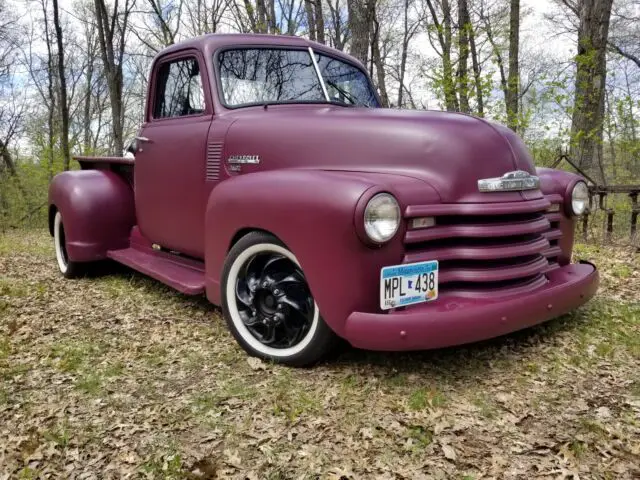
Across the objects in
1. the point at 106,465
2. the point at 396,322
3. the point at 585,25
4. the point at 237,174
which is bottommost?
the point at 106,465

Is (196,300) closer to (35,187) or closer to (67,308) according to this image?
(67,308)

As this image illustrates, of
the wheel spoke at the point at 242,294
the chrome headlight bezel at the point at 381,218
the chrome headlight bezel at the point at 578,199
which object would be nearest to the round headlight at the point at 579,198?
the chrome headlight bezel at the point at 578,199

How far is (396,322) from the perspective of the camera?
2.36m

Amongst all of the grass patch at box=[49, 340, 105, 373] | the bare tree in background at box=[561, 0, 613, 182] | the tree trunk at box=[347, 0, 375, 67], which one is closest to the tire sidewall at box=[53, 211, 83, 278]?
the grass patch at box=[49, 340, 105, 373]

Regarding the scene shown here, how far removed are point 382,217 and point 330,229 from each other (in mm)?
254

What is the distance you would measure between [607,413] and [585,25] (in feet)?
28.1

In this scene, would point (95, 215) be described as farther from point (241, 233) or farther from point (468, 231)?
point (468, 231)

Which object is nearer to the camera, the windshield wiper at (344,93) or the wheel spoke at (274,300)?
→ the wheel spoke at (274,300)

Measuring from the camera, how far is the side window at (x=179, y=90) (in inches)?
153

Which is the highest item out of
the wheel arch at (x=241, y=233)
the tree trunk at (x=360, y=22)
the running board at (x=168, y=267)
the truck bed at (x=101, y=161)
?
the tree trunk at (x=360, y=22)

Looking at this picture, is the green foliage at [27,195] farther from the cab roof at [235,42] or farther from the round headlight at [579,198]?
the round headlight at [579,198]

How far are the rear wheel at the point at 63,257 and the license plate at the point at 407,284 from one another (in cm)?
394

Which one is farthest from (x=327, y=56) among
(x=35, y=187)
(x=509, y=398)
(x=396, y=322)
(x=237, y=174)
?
(x=35, y=187)

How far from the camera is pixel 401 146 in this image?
2.81m
